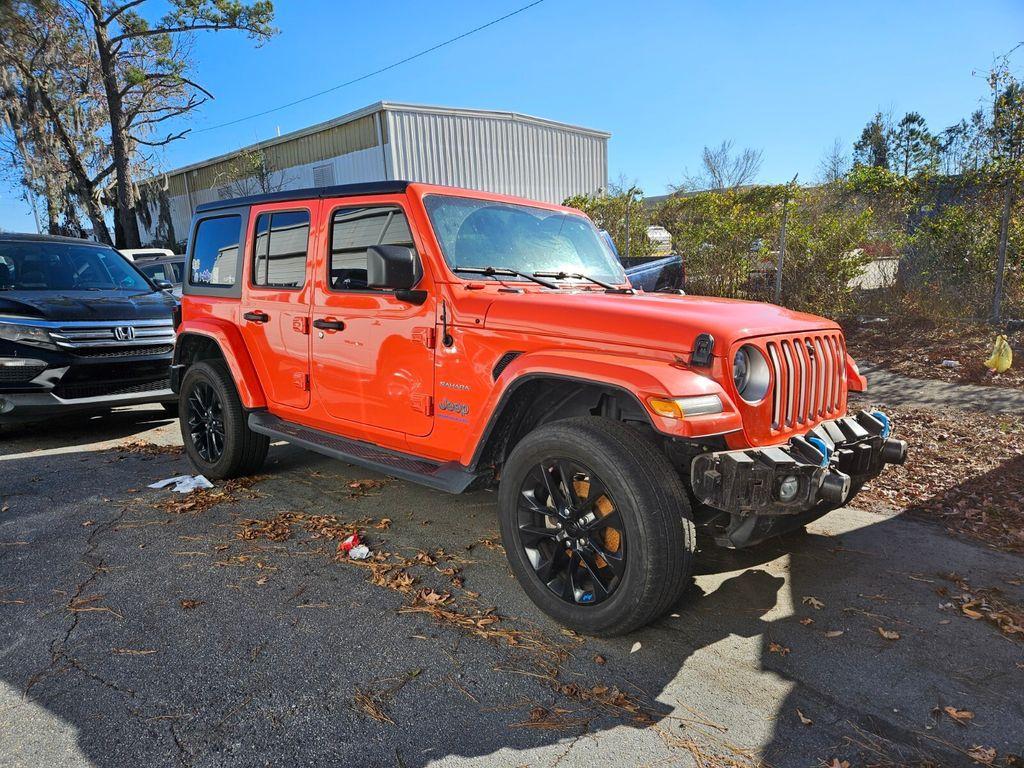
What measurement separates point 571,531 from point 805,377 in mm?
1266

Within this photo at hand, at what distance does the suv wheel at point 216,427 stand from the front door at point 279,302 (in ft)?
1.22

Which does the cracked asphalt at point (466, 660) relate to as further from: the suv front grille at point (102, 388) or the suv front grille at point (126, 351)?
the suv front grille at point (126, 351)

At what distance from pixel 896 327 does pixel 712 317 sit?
7.60 m

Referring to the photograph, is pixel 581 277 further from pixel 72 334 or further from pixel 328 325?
pixel 72 334

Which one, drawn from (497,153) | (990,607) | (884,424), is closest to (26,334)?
(884,424)

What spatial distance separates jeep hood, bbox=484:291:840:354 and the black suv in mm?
4096

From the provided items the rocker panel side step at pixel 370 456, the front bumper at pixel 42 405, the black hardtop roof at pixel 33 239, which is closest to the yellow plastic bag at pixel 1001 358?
the rocker panel side step at pixel 370 456

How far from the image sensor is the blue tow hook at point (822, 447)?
2.64 metres

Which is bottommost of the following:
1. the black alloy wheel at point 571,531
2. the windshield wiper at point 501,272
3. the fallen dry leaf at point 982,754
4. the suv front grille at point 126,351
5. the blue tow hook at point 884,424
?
the fallen dry leaf at point 982,754

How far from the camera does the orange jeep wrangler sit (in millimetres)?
2518

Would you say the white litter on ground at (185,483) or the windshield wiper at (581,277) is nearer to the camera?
the windshield wiper at (581,277)

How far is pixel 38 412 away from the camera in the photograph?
225 inches

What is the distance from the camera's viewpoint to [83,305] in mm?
6113

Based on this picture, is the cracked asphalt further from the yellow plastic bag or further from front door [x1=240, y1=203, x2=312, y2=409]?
the yellow plastic bag
